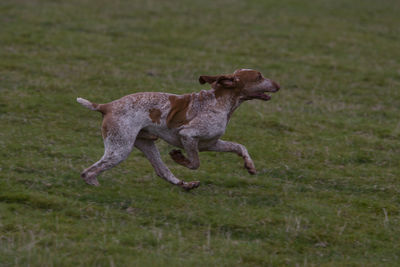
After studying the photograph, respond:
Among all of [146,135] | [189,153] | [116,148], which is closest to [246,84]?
[189,153]

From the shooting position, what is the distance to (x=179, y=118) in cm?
801

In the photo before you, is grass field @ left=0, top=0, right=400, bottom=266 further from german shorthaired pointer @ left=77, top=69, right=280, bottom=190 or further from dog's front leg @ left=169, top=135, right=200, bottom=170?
german shorthaired pointer @ left=77, top=69, right=280, bottom=190

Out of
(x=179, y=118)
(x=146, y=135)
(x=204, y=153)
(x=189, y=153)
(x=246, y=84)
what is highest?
(x=246, y=84)

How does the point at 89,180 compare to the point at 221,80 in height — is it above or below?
below

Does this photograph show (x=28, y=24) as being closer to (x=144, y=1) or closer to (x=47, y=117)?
(x=144, y=1)

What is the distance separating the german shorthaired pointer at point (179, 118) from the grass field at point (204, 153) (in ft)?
1.86

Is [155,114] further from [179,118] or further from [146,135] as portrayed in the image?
[146,135]

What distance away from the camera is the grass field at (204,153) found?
6.83m

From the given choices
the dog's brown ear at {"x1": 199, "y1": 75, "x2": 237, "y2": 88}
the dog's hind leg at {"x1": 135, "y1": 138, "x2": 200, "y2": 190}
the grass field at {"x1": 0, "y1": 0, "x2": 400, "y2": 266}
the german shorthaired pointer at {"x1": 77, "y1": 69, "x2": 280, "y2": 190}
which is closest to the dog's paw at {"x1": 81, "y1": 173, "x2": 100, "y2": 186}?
the german shorthaired pointer at {"x1": 77, "y1": 69, "x2": 280, "y2": 190}

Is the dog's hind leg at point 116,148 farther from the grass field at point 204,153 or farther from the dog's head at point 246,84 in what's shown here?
the dog's head at point 246,84

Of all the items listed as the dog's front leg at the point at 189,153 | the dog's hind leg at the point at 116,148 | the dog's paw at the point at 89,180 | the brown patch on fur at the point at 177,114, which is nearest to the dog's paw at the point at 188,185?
the dog's front leg at the point at 189,153

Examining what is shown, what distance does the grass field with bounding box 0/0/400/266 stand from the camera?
6832mm

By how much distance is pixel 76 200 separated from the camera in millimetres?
7789

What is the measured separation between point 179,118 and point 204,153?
2486mm
